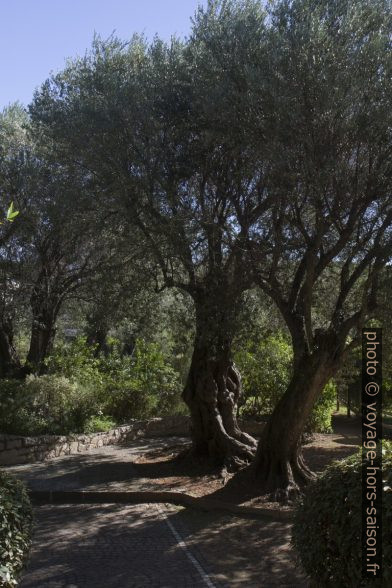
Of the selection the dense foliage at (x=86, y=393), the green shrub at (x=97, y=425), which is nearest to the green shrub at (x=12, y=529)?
the dense foliage at (x=86, y=393)

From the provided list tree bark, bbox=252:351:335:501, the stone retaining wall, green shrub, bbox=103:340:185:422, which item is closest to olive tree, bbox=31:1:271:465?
tree bark, bbox=252:351:335:501

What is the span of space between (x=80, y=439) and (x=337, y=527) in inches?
413

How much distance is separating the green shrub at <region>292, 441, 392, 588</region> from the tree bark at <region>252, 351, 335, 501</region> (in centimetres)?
446

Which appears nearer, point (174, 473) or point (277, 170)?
point (277, 170)

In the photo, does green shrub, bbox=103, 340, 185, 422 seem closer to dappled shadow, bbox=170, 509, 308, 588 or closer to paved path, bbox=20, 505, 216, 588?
paved path, bbox=20, 505, 216, 588

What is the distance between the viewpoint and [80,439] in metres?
14.0

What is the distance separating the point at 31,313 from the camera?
609 inches

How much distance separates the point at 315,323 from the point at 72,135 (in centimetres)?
578

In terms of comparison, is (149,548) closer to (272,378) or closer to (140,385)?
(272,378)

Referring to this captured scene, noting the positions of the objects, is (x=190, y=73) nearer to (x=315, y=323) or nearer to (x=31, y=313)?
(x=315, y=323)

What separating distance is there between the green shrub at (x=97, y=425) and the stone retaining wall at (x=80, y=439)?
0.23 meters

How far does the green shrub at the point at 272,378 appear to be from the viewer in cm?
1620

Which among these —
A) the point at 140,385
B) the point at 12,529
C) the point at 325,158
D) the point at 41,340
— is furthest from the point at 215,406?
the point at 12,529

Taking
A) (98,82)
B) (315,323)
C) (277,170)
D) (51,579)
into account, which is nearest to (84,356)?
(315,323)
